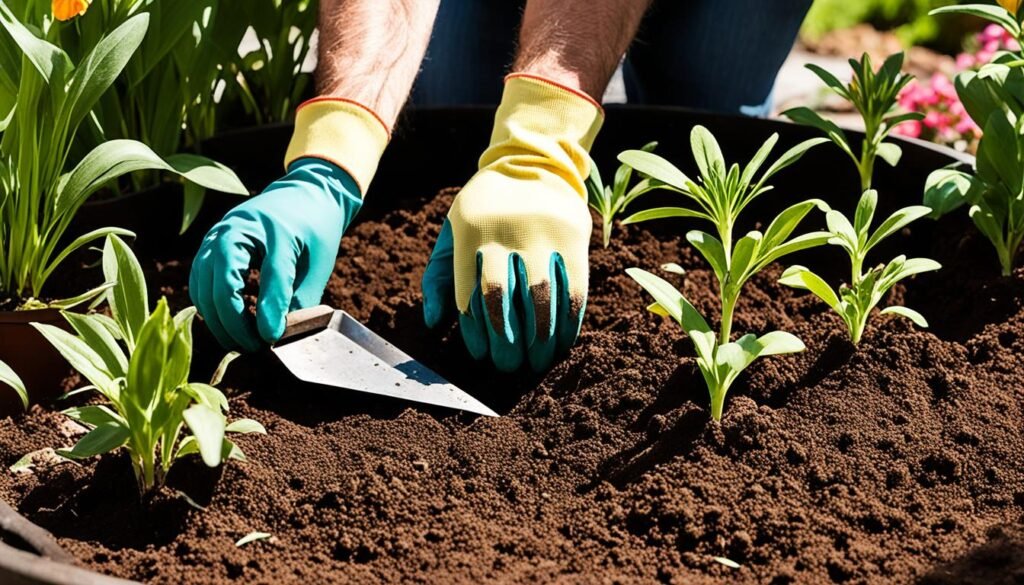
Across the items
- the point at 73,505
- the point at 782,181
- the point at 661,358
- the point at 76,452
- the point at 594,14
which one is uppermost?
the point at 594,14

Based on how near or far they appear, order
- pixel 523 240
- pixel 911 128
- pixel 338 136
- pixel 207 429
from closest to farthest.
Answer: pixel 207 429 → pixel 523 240 → pixel 338 136 → pixel 911 128

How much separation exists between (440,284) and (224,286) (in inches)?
14.0

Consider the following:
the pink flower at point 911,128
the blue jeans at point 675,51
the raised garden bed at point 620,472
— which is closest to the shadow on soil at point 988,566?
the raised garden bed at point 620,472

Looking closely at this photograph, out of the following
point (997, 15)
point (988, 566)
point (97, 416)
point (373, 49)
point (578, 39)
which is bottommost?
point (97, 416)

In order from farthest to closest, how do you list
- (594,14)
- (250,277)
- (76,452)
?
(594,14) → (250,277) → (76,452)

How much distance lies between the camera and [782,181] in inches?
91.4

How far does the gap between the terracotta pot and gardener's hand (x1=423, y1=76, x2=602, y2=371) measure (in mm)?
575

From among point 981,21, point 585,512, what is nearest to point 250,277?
point 585,512

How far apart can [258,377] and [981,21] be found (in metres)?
3.92

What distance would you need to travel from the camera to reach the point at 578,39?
217 cm

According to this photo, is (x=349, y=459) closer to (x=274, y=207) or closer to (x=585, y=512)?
(x=585, y=512)

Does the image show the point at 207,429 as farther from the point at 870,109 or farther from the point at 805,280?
the point at 870,109

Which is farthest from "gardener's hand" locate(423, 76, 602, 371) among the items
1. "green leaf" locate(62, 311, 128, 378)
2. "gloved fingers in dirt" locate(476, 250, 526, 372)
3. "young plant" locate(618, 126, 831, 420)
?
"green leaf" locate(62, 311, 128, 378)

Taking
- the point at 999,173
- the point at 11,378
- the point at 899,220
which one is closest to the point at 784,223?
the point at 899,220
